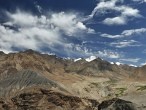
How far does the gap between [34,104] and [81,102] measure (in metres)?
23.4

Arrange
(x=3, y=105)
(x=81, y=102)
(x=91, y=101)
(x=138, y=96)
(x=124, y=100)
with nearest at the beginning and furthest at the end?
(x=124, y=100) < (x=138, y=96) < (x=3, y=105) < (x=81, y=102) < (x=91, y=101)

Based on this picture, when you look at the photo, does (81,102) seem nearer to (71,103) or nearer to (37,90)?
(71,103)

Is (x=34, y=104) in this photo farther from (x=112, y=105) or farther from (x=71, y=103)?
(x=112, y=105)

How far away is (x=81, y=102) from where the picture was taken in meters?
176

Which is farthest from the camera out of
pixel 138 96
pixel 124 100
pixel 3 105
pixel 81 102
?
pixel 81 102

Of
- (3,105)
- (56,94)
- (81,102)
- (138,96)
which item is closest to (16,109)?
(3,105)

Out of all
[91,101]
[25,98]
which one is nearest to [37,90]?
[25,98]

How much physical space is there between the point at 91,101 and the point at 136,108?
139 meters

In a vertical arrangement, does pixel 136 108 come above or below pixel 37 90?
below

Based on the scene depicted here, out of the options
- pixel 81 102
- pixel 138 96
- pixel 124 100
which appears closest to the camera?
pixel 124 100

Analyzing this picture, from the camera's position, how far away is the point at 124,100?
51.9 m

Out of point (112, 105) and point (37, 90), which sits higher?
point (37, 90)

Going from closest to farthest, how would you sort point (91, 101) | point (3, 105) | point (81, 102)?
1. point (3, 105)
2. point (81, 102)
3. point (91, 101)

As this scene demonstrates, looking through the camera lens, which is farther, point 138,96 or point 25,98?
point 25,98
